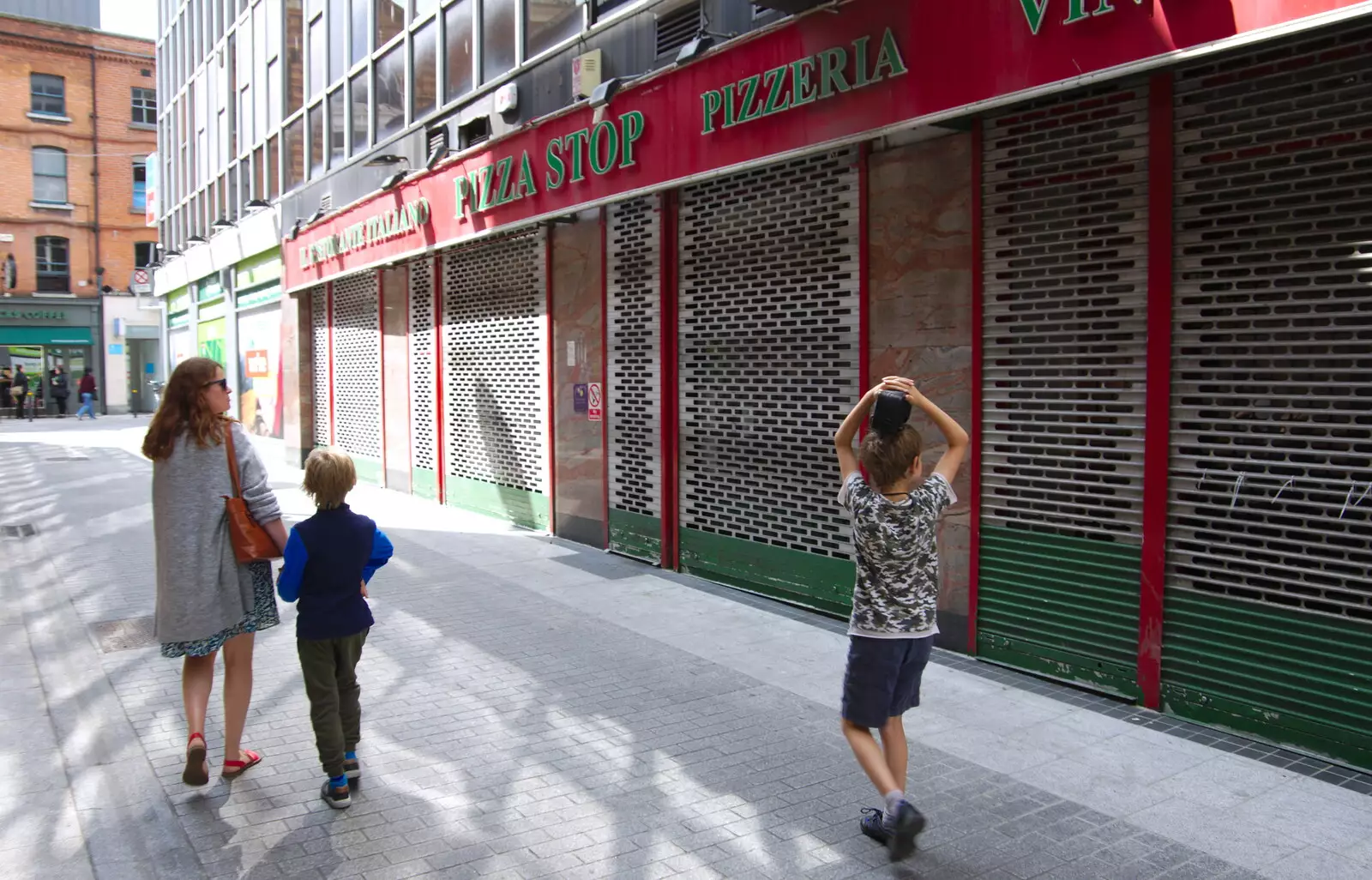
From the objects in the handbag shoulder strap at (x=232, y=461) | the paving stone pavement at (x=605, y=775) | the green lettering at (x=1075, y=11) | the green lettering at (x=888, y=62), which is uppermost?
the green lettering at (x=888, y=62)

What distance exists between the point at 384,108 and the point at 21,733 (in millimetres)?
11720

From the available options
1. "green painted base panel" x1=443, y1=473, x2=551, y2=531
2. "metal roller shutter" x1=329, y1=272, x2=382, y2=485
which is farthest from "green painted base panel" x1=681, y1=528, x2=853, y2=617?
"metal roller shutter" x1=329, y1=272, x2=382, y2=485

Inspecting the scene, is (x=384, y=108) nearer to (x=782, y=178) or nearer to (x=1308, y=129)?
(x=782, y=178)

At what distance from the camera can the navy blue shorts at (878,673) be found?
3.75 meters

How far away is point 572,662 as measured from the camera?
6406 mm

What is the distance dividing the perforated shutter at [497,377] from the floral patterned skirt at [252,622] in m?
6.45

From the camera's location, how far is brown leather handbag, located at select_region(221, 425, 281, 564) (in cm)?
433

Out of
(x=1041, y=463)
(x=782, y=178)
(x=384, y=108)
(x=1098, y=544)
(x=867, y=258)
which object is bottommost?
(x=1098, y=544)

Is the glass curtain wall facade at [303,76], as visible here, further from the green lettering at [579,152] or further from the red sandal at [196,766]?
the red sandal at [196,766]

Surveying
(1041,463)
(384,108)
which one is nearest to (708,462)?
(1041,463)

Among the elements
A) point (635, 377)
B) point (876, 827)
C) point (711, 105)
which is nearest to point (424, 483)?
point (635, 377)

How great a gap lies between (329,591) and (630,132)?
592 cm

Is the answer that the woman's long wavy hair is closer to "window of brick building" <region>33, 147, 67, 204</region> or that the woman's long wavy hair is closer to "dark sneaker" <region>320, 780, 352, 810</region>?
"dark sneaker" <region>320, 780, 352, 810</region>

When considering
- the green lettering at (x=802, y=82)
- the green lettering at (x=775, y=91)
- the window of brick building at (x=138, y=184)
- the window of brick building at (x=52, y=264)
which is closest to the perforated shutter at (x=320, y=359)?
the green lettering at (x=775, y=91)
